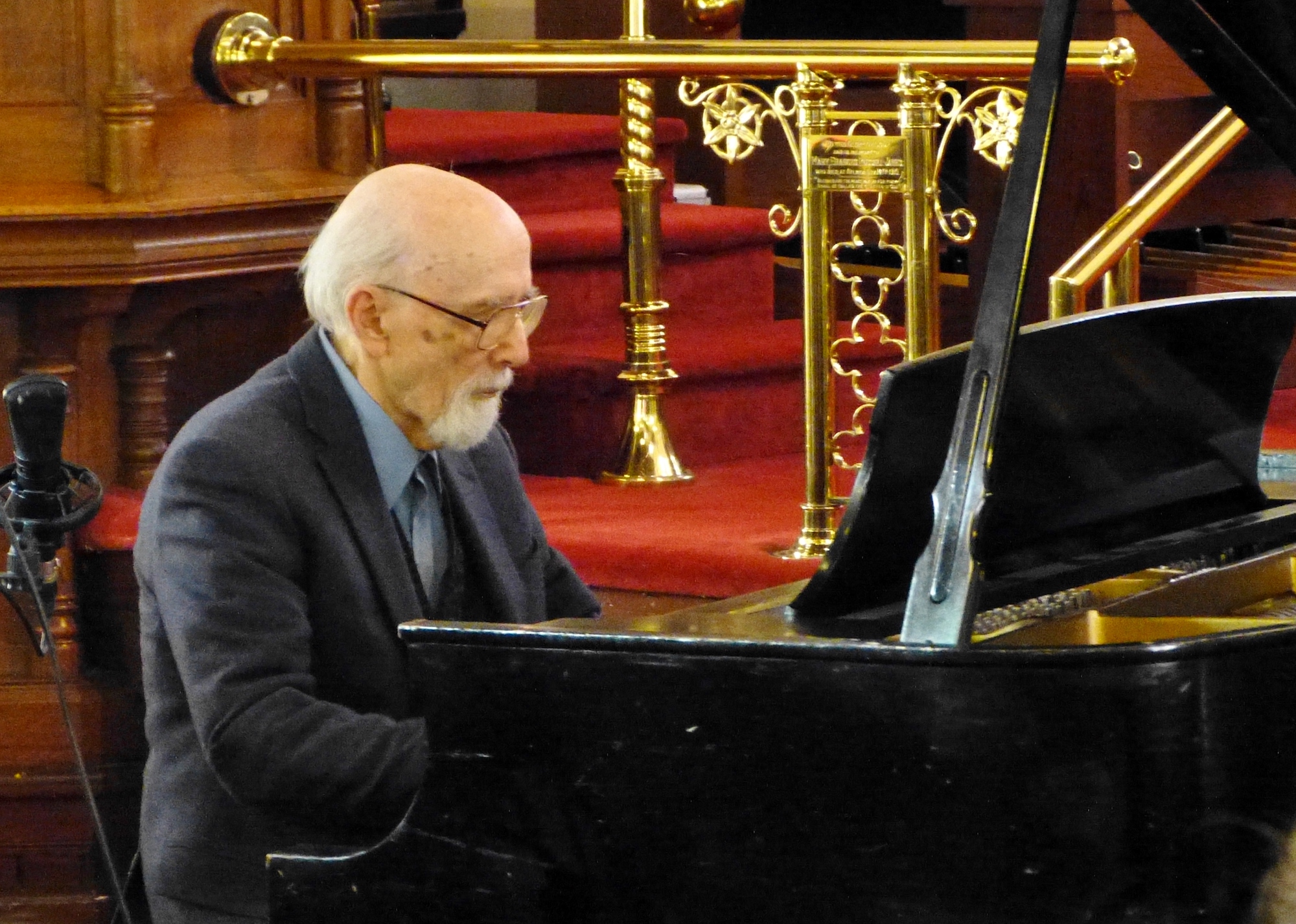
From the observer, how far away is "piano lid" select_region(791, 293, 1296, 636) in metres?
2.19

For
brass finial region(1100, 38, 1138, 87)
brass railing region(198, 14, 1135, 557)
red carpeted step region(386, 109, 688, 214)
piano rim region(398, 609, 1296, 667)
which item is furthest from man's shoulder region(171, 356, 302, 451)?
red carpeted step region(386, 109, 688, 214)

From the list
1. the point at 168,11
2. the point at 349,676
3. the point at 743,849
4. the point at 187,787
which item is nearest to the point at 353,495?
the point at 349,676

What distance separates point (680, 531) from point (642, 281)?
612 millimetres

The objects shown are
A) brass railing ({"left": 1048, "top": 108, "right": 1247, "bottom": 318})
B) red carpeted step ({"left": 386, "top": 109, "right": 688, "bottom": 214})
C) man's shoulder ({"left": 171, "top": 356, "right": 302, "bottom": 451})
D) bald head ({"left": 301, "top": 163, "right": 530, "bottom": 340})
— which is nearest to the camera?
man's shoulder ({"left": 171, "top": 356, "right": 302, "bottom": 451})

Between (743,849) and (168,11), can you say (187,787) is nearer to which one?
(743,849)

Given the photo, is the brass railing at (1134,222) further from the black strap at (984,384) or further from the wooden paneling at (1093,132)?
the black strap at (984,384)

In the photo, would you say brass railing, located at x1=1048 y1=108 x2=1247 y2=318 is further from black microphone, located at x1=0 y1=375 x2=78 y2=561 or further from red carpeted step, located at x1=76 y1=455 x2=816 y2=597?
black microphone, located at x1=0 y1=375 x2=78 y2=561

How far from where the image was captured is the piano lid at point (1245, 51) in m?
2.17

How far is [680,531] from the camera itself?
392 centimetres

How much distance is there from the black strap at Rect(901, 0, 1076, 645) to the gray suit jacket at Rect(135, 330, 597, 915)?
735 millimetres

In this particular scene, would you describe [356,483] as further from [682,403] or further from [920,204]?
[682,403]

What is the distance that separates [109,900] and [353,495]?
163 centimetres

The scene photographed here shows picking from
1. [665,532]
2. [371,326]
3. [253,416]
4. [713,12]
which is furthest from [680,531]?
[253,416]

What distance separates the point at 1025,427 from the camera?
2256mm
